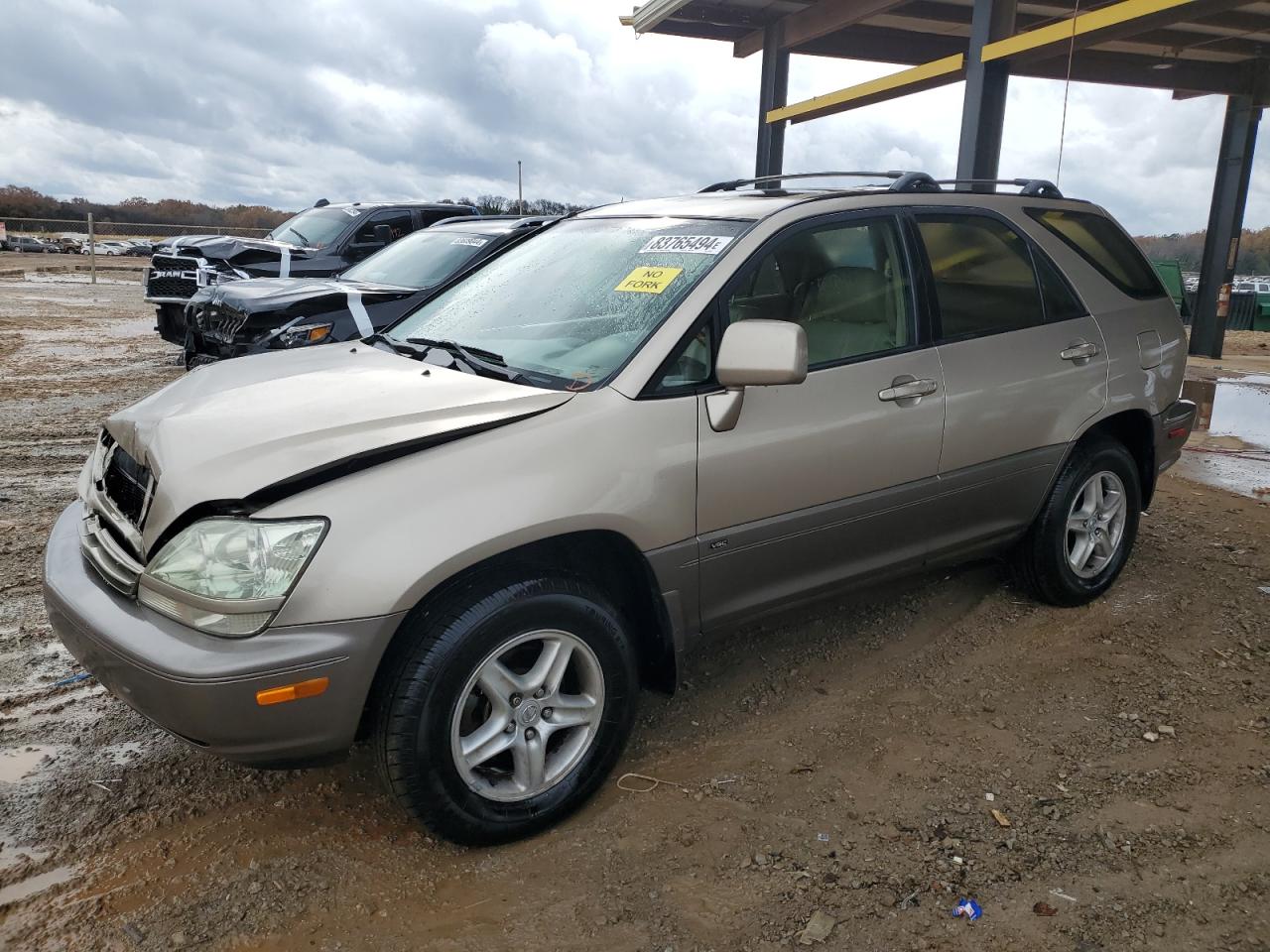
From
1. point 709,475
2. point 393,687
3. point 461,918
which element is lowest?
point 461,918

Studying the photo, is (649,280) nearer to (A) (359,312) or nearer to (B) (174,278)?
(A) (359,312)

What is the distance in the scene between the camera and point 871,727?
3.28 meters

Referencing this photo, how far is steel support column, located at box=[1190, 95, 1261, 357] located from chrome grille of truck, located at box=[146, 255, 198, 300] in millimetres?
13558

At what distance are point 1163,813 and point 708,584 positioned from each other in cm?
150

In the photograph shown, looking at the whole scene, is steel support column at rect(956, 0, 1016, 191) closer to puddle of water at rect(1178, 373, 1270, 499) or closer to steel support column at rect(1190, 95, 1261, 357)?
puddle of water at rect(1178, 373, 1270, 499)

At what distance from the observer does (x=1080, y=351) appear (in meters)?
3.90

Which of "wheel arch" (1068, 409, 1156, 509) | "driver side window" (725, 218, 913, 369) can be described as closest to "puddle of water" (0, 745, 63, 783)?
"driver side window" (725, 218, 913, 369)

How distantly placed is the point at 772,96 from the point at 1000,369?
10354mm

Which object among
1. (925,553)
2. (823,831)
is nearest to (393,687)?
(823,831)

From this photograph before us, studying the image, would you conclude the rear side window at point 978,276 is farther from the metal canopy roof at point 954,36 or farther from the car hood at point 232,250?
the car hood at point 232,250

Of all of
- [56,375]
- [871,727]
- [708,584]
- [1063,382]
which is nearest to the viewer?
[708,584]

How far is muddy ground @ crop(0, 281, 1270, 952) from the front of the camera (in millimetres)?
2338

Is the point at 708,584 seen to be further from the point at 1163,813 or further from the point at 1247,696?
the point at 1247,696

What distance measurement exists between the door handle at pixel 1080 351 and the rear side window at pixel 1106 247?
0.44m
